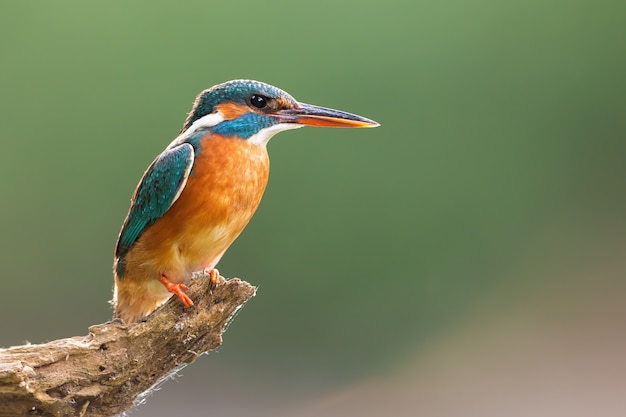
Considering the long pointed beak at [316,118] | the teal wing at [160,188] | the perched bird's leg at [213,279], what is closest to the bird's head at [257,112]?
the long pointed beak at [316,118]

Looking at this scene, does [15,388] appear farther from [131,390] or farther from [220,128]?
[220,128]

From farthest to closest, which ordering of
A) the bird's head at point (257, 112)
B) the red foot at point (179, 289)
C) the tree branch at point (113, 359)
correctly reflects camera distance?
the bird's head at point (257, 112) < the red foot at point (179, 289) < the tree branch at point (113, 359)

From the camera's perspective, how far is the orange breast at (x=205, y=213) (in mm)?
1624

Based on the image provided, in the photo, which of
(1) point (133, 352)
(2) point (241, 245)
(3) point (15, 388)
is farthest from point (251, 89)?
(2) point (241, 245)

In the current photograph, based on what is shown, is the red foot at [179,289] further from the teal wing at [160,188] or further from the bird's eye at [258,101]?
the bird's eye at [258,101]

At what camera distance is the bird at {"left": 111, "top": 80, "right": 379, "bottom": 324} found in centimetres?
163

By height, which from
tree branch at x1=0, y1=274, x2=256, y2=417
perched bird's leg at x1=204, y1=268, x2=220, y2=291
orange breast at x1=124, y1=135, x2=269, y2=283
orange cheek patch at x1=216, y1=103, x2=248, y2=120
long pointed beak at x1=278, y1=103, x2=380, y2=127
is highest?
orange cheek patch at x1=216, y1=103, x2=248, y2=120

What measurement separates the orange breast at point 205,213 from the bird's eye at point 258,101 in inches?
3.9

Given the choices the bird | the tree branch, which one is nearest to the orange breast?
the bird

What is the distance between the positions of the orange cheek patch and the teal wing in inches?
4.9

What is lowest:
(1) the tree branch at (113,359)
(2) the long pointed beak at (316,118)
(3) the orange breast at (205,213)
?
(1) the tree branch at (113,359)

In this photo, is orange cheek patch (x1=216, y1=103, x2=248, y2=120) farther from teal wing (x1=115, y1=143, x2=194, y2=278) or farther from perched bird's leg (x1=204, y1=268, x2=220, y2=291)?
perched bird's leg (x1=204, y1=268, x2=220, y2=291)

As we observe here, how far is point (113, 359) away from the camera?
148 cm

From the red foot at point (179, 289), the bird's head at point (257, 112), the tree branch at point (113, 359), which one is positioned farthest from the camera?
the bird's head at point (257, 112)
